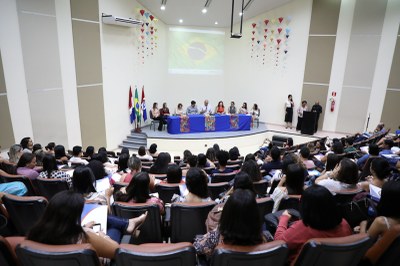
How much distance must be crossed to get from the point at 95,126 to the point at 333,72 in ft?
27.3

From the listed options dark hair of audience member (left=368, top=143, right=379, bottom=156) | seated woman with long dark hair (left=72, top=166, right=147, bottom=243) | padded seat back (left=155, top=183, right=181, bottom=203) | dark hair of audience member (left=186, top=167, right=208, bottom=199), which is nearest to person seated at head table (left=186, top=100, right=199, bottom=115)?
dark hair of audience member (left=368, top=143, right=379, bottom=156)

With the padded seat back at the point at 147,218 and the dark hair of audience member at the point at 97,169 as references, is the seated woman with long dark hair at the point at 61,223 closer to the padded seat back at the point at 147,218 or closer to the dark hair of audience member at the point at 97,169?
the padded seat back at the point at 147,218

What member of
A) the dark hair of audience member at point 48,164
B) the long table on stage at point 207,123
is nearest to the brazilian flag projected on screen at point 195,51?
the long table on stage at point 207,123

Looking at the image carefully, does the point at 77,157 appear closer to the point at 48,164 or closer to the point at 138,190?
the point at 48,164

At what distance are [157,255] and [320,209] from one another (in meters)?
0.97

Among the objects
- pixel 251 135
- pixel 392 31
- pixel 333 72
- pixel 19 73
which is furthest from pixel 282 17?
pixel 19 73

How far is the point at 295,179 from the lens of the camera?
8.37 feet

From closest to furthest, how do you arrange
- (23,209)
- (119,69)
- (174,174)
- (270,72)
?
(23,209), (174,174), (119,69), (270,72)

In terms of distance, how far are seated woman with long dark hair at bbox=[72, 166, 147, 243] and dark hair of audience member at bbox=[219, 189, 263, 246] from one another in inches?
34.4

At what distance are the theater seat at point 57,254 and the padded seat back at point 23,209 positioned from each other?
888mm

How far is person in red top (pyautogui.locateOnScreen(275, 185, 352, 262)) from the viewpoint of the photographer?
5.27ft

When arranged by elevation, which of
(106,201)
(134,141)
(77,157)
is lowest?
(134,141)

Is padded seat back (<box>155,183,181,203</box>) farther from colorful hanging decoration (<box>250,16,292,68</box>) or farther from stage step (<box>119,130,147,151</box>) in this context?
colorful hanging decoration (<box>250,16,292,68</box>)

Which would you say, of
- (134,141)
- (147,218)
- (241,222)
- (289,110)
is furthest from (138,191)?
(289,110)
